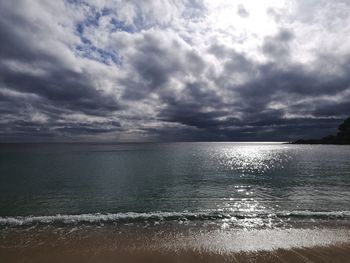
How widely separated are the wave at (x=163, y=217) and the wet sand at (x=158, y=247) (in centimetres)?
182

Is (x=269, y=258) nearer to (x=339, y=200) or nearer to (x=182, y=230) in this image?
(x=182, y=230)

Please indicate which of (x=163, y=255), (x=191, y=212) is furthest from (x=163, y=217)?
(x=163, y=255)

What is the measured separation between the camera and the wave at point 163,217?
1659cm

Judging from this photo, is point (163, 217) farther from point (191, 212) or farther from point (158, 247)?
point (158, 247)

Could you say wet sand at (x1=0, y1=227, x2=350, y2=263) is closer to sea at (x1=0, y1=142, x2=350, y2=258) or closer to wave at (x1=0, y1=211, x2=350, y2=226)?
sea at (x1=0, y1=142, x2=350, y2=258)

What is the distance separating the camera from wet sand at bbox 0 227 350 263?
10.9 meters

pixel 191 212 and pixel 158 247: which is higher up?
pixel 158 247

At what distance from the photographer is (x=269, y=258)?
35.4ft

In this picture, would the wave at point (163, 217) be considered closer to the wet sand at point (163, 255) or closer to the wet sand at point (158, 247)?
the wet sand at point (158, 247)

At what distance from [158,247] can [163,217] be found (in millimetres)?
5570

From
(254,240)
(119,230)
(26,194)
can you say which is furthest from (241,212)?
(26,194)

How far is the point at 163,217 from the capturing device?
1759 cm

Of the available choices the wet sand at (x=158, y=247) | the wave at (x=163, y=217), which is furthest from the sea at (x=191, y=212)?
the wet sand at (x=158, y=247)

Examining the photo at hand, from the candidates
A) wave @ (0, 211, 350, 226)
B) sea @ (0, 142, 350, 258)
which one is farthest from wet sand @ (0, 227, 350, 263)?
wave @ (0, 211, 350, 226)
